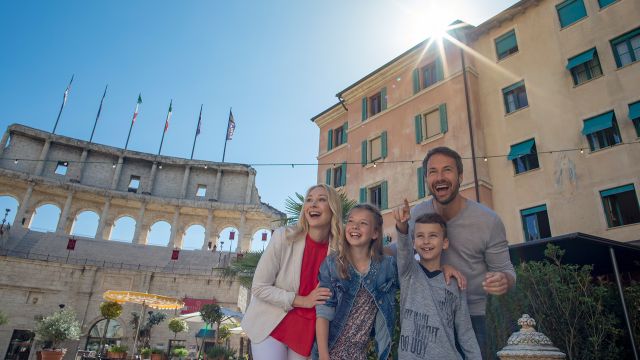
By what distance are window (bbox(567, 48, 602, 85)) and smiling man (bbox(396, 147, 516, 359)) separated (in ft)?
48.8

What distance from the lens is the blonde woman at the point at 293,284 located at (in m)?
2.64

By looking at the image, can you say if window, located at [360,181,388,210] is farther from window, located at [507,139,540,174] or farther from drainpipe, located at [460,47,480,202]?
window, located at [507,139,540,174]

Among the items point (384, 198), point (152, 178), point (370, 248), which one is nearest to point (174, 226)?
point (152, 178)

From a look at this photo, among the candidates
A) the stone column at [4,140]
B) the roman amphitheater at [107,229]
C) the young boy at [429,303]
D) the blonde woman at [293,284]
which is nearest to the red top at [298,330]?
the blonde woman at [293,284]

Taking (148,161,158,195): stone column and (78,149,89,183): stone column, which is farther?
(148,161,158,195): stone column

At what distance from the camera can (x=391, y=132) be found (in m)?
20.1

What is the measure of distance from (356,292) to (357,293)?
0.05 feet

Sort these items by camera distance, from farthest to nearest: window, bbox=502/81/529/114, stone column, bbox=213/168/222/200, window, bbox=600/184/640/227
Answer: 1. stone column, bbox=213/168/222/200
2. window, bbox=502/81/529/114
3. window, bbox=600/184/640/227

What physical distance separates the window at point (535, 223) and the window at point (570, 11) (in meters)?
7.77

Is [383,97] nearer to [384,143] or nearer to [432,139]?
[384,143]

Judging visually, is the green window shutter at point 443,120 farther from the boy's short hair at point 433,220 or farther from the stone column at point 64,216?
the stone column at point 64,216

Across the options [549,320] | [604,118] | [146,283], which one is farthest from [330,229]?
[146,283]

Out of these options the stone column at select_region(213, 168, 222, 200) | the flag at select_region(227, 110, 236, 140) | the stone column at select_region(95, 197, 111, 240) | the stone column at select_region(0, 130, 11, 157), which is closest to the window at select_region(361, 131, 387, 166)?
the flag at select_region(227, 110, 236, 140)

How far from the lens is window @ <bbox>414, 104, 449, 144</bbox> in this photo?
57.3 feet
